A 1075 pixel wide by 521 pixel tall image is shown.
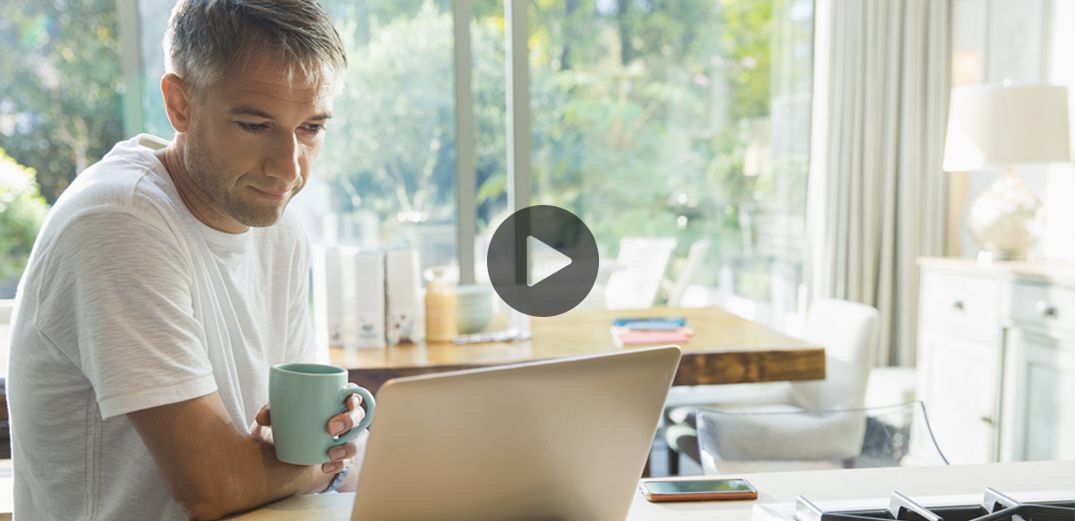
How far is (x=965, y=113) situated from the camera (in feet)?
10.3

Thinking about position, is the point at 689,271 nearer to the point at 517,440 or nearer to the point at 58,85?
the point at 58,85

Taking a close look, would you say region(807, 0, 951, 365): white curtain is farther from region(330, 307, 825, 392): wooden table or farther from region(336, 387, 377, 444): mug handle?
region(336, 387, 377, 444): mug handle

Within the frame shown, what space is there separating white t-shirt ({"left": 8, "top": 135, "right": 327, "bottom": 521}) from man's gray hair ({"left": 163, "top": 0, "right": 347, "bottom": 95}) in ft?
0.48

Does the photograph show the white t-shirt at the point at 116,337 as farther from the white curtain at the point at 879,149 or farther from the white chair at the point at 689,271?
the white curtain at the point at 879,149

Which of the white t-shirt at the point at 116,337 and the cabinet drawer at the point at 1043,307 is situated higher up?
the white t-shirt at the point at 116,337

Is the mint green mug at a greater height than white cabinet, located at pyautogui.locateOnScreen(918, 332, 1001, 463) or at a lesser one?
greater

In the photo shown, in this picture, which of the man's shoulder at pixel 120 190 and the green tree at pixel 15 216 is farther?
the green tree at pixel 15 216

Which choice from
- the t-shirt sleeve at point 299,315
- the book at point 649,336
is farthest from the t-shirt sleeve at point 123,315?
the book at point 649,336

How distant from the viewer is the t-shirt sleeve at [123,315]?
94 centimetres

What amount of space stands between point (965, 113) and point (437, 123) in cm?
216

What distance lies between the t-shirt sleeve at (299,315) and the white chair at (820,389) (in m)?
1.32

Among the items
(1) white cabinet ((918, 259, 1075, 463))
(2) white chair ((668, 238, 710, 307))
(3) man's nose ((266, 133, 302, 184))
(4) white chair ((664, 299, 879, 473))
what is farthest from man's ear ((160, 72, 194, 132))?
(2) white chair ((668, 238, 710, 307))

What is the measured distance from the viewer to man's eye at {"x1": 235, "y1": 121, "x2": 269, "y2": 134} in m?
1.11

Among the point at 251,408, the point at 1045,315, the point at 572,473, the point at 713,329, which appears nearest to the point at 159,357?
the point at 251,408
